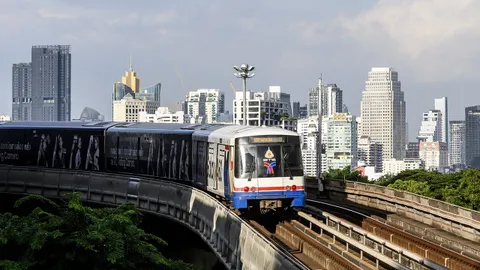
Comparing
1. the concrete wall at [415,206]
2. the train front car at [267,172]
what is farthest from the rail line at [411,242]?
the concrete wall at [415,206]

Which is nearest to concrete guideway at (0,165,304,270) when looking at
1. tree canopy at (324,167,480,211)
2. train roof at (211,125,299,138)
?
train roof at (211,125,299,138)

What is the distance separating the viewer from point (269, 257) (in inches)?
771

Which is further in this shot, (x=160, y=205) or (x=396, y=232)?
(x=160, y=205)

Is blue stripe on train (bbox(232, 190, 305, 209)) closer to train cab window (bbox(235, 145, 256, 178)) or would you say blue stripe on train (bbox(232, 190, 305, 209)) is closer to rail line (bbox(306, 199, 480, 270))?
train cab window (bbox(235, 145, 256, 178))

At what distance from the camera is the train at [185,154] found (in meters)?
30.9

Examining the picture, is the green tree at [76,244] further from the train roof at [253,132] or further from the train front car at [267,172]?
the train roof at [253,132]

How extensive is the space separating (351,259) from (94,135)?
29.6 meters

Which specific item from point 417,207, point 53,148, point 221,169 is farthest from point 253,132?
point 53,148

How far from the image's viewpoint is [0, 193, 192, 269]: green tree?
819 inches

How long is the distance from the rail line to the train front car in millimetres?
1562

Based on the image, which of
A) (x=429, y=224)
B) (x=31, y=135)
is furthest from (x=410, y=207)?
(x=31, y=135)

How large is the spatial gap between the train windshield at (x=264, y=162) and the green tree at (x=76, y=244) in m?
8.10

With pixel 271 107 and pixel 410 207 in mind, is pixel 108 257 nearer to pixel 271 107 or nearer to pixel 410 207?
pixel 410 207

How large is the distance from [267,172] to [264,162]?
0.37 metres
